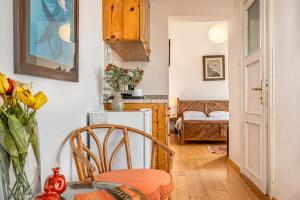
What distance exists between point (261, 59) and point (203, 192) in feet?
4.88

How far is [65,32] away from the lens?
5.76 ft

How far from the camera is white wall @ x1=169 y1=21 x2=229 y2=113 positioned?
786 cm

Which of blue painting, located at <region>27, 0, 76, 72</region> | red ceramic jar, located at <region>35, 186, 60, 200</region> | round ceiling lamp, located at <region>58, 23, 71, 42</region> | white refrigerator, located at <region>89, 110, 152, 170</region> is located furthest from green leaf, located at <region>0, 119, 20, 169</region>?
white refrigerator, located at <region>89, 110, 152, 170</region>

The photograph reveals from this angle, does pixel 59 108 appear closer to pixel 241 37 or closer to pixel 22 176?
pixel 22 176

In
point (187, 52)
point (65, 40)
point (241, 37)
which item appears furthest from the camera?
point (187, 52)

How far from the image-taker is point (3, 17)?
1.13 m

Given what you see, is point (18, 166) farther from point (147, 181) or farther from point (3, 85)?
point (147, 181)

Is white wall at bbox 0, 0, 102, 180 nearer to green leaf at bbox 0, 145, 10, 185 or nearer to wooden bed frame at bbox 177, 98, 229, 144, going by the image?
green leaf at bbox 0, 145, 10, 185

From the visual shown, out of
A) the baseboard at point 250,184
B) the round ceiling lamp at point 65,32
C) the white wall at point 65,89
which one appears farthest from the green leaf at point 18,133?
the baseboard at point 250,184

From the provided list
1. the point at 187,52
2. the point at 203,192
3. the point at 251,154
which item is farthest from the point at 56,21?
the point at 187,52

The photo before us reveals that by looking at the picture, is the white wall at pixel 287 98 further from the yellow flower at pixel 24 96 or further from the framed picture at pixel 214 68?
the framed picture at pixel 214 68

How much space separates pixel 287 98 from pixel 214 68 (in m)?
5.65

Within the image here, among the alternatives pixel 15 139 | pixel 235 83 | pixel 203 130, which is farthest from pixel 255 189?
pixel 203 130

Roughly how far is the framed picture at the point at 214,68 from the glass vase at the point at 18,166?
23.8 feet
